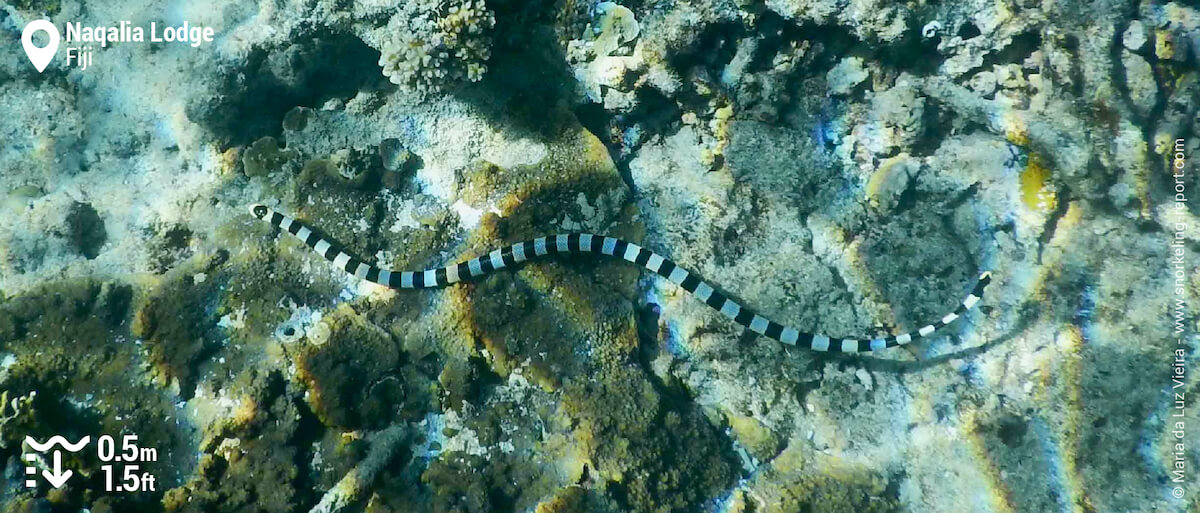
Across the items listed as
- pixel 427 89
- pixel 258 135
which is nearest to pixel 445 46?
pixel 427 89

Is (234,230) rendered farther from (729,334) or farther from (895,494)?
(895,494)

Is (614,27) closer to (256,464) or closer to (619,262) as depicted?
(619,262)

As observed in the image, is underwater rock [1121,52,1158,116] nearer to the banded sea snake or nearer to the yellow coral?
the yellow coral

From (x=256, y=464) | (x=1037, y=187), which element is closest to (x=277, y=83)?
(x=256, y=464)

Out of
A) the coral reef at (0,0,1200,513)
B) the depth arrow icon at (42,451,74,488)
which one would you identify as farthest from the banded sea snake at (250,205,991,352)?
the depth arrow icon at (42,451,74,488)

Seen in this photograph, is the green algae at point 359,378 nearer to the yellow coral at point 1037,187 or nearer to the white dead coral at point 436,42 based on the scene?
the white dead coral at point 436,42

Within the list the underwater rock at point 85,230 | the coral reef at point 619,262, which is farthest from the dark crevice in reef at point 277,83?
the underwater rock at point 85,230
